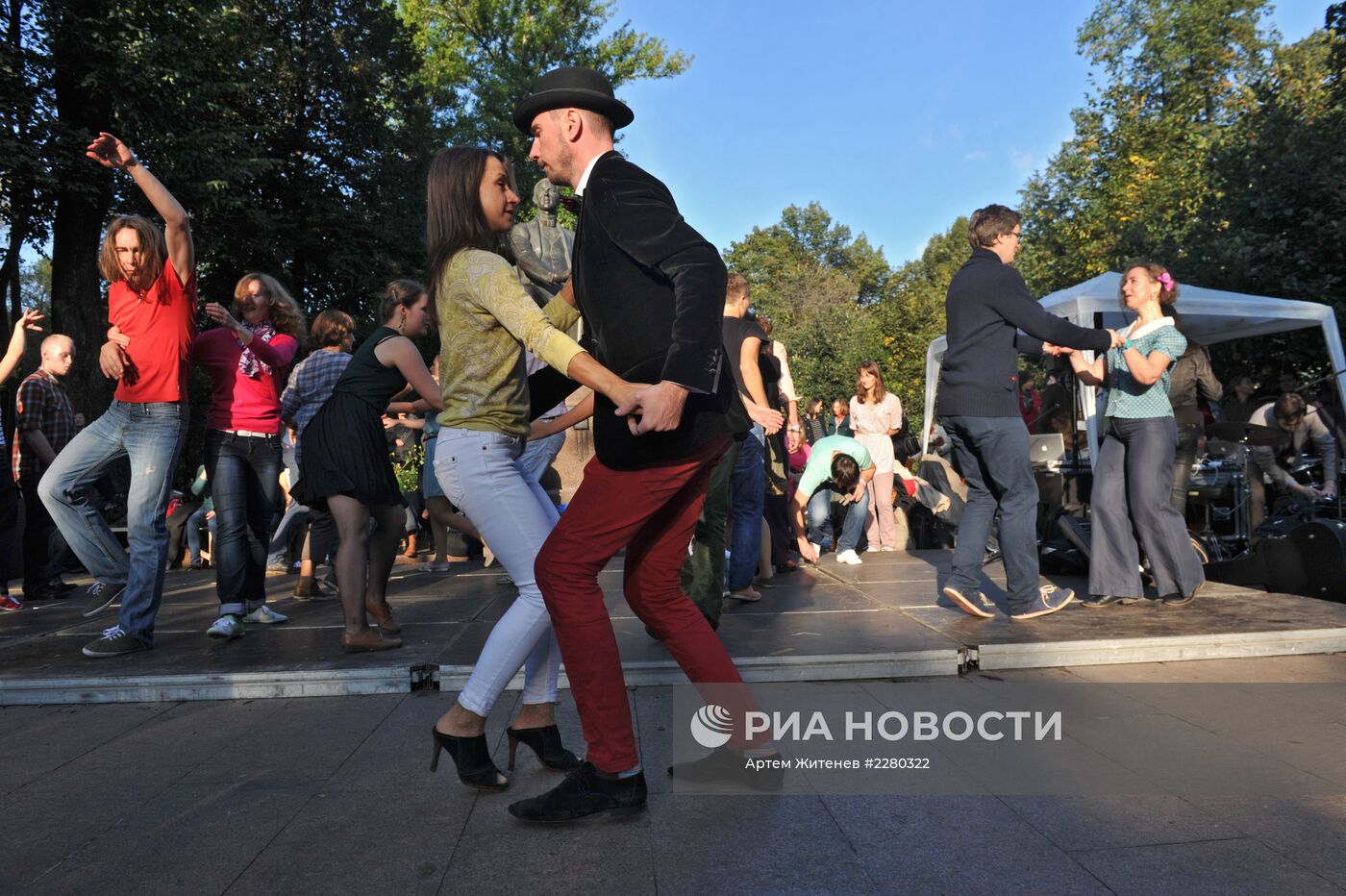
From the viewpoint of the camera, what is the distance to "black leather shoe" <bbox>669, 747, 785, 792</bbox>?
109 inches

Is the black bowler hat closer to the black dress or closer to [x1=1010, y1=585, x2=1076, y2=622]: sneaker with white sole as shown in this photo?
the black dress

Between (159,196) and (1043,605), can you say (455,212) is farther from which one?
(1043,605)

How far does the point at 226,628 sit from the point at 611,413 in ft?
11.1

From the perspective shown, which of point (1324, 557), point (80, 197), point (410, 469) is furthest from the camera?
point (80, 197)

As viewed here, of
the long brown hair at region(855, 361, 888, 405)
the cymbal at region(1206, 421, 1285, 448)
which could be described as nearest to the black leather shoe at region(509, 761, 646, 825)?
the cymbal at region(1206, 421, 1285, 448)

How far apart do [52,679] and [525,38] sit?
31.2 meters

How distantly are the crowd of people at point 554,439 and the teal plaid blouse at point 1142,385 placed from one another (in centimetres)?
1

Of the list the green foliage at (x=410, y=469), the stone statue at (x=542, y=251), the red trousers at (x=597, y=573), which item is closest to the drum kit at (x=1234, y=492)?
the stone statue at (x=542, y=251)

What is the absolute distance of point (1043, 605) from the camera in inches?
200

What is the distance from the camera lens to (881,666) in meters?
4.08

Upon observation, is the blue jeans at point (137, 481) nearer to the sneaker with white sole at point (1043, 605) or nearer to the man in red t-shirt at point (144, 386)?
the man in red t-shirt at point (144, 386)

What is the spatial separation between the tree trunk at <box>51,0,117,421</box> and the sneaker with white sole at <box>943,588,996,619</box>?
14085mm

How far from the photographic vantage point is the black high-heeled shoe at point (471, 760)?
2.78 metres

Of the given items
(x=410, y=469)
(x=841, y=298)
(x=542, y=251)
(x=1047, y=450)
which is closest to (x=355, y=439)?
(x=542, y=251)
